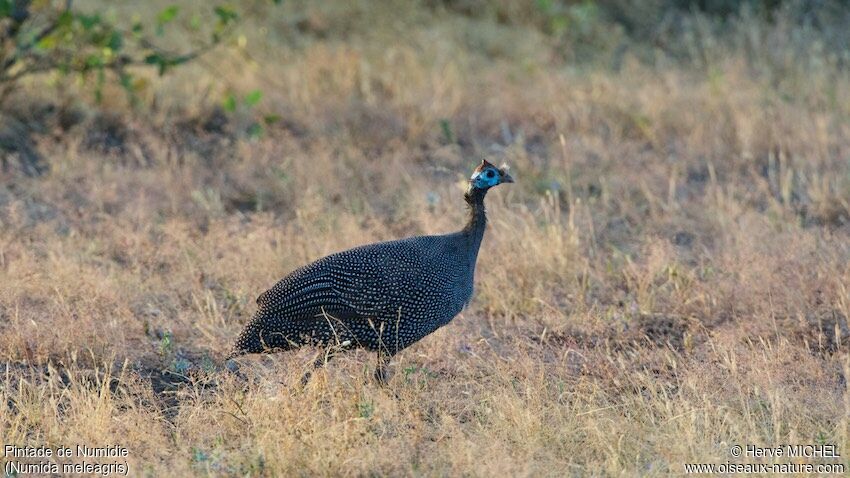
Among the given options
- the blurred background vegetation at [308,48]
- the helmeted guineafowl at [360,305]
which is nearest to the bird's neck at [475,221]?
the helmeted guineafowl at [360,305]

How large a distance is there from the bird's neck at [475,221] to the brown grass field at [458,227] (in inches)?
17.8

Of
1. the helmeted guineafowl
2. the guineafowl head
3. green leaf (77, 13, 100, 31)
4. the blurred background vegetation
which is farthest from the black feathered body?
green leaf (77, 13, 100, 31)

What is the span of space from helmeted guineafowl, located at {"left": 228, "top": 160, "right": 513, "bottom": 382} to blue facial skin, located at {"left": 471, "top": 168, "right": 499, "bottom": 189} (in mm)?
458

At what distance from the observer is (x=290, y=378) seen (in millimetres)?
4426

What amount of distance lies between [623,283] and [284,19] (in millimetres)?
5205

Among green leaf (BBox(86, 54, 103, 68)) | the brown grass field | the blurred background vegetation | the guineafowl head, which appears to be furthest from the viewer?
the blurred background vegetation

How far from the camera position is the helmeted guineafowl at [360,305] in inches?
181

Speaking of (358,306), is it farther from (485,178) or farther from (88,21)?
(88,21)

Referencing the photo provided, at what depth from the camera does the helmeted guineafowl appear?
15.1 ft

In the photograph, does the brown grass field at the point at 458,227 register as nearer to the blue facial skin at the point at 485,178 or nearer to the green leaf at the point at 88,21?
the blue facial skin at the point at 485,178

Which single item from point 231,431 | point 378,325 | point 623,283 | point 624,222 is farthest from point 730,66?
point 231,431

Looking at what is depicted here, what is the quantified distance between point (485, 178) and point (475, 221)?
0.21 meters

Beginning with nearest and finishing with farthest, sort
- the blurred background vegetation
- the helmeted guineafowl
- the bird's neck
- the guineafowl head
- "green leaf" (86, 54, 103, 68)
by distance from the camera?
the helmeted guineafowl
the bird's neck
the guineafowl head
"green leaf" (86, 54, 103, 68)
the blurred background vegetation

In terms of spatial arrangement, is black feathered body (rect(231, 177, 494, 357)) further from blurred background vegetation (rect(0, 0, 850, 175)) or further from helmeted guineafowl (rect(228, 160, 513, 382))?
blurred background vegetation (rect(0, 0, 850, 175))
